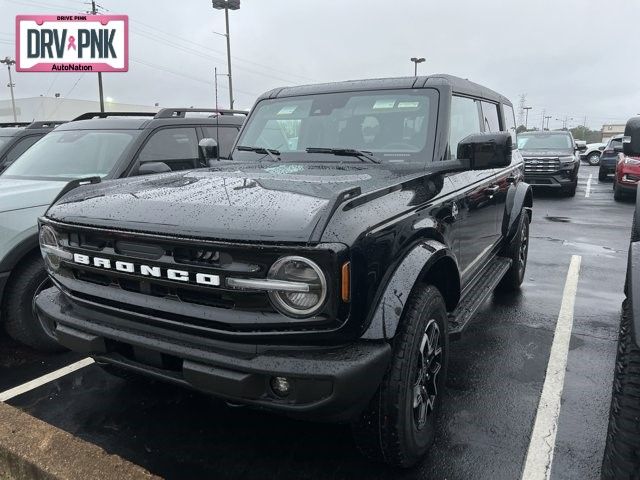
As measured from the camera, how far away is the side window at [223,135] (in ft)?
19.2

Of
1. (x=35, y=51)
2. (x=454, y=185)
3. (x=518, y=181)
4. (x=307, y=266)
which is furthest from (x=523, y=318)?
(x=35, y=51)

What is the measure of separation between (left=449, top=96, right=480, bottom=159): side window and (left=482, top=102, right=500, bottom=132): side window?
0.82 feet

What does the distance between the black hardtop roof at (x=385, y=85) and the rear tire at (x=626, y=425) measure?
2104mm

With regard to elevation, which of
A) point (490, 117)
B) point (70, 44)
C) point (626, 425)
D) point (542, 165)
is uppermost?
point (70, 44)

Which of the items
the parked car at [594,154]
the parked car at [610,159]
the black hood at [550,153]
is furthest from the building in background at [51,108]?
the black hood at [550,153]

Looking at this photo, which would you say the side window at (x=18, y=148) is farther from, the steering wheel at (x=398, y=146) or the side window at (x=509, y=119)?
the side window at (x=509, y=119)

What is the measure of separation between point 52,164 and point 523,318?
4616 millimetres

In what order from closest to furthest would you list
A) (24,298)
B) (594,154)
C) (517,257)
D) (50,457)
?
(50,457)
(24,298)
(517,257)
(594,154)

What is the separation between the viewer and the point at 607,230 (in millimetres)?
9086

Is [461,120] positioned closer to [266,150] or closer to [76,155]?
[266,150]

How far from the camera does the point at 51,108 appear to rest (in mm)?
60562

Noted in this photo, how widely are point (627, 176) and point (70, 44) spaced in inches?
691

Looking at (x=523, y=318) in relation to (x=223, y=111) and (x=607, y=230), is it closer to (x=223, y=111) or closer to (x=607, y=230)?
(x=223, y=111)

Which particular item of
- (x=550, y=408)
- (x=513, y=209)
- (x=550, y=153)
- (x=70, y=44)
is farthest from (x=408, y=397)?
(x=70, y=44)
